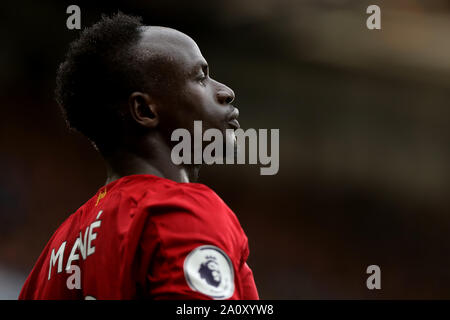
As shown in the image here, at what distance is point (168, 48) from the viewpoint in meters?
1.22

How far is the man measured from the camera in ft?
3.05

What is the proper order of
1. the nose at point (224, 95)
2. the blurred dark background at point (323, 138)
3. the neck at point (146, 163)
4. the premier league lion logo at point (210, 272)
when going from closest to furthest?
the premier league lion logo at point (210, 272) → the neck at point (146, 163) → the nose at point (224, 95) → the blurred dark background at point (323, 138)

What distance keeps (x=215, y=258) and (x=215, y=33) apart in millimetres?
3830

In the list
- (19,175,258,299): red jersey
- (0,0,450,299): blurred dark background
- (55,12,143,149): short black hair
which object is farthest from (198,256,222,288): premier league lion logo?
(0,0,450,299): blurred dark background

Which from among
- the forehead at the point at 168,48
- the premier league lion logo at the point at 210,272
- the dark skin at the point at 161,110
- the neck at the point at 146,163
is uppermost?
the forehead at the point at 168,48

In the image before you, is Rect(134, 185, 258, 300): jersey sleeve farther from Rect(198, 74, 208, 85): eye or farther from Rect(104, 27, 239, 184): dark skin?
Rect(198, 74, 208, 85): eye

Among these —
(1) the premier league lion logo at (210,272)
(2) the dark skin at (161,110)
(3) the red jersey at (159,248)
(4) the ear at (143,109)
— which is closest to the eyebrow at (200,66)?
(2) the dark skin at (161,110)

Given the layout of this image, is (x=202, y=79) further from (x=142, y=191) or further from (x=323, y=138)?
(x=323, y=138)

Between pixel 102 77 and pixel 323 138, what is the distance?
372 cm

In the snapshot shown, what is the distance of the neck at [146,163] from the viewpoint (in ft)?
3.90

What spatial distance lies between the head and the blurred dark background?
10.8 feet

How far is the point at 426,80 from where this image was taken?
15.5 ft

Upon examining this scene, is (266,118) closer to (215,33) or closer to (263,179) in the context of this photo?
(263,179)

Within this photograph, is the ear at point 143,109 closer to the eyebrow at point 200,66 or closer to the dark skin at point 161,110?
the dark skin at point 161,110
